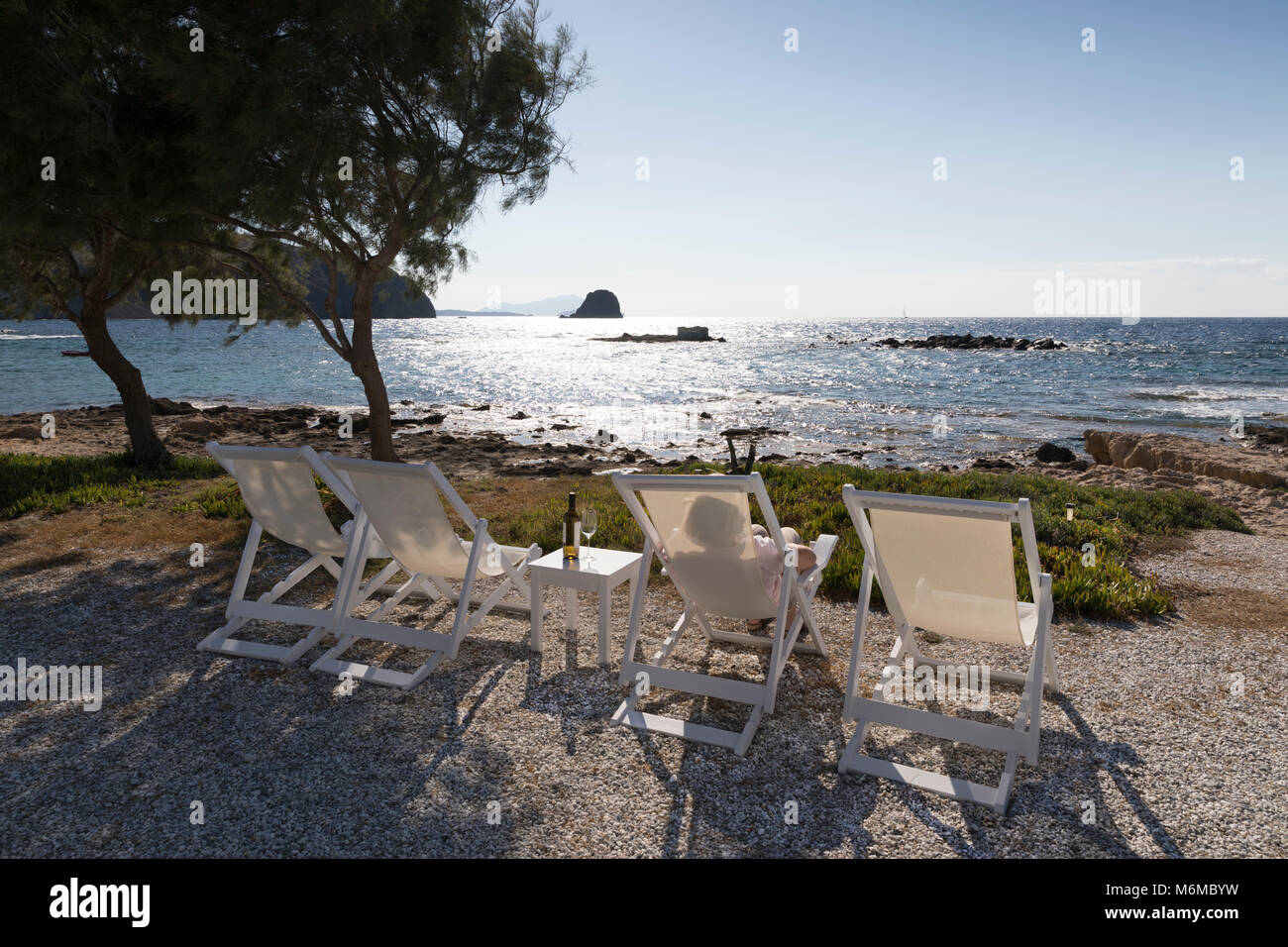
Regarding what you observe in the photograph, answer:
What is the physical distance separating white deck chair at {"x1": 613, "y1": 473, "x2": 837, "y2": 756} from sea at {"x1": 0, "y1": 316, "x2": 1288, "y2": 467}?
40.6 feet

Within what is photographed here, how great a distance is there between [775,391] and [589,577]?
108 feet

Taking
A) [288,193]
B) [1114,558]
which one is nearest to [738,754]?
[1114,558]

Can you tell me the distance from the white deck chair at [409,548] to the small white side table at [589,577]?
0.23 meters

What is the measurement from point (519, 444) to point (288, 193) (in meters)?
11.2

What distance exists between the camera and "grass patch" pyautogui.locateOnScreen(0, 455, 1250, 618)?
6.14 meters

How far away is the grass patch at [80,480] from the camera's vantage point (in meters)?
8.52

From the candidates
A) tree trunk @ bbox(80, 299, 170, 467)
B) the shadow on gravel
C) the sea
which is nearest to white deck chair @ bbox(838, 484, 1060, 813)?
the shadow on gravel

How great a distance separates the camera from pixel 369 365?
942 centimetres

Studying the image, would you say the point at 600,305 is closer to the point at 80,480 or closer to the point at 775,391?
the point at 775,391

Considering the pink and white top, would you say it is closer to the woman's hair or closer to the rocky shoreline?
the woman's hair

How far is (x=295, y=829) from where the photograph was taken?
119 inches
